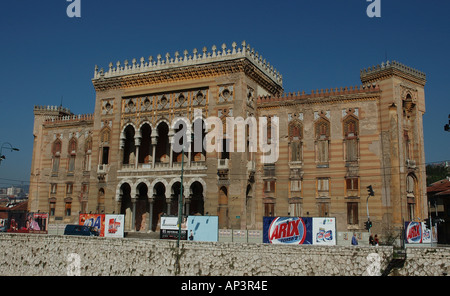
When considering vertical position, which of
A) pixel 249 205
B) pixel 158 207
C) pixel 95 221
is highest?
pixel 249 205

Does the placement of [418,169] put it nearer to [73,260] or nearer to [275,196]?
[275,196]

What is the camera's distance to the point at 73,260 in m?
30.9

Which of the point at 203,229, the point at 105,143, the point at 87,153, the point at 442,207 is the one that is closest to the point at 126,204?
the point at 105,143

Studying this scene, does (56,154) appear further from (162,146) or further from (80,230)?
(80,230)

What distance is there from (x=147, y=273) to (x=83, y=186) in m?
21.5

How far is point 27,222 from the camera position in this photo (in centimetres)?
3812

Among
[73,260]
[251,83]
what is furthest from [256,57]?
[73,260]

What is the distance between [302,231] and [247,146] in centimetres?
1279

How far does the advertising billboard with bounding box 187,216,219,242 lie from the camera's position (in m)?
29.9

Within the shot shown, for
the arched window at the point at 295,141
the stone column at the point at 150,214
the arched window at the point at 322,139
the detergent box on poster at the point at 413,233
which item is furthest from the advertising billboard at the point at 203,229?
the detergent box on poster at the point at 413,233

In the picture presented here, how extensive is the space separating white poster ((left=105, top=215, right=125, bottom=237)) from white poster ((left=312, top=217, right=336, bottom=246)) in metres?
15.5

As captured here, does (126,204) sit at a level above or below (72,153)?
below

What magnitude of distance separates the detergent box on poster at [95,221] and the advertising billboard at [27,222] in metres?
3.27

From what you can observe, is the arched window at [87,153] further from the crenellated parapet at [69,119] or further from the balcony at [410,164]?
the balcony at [410,164]
